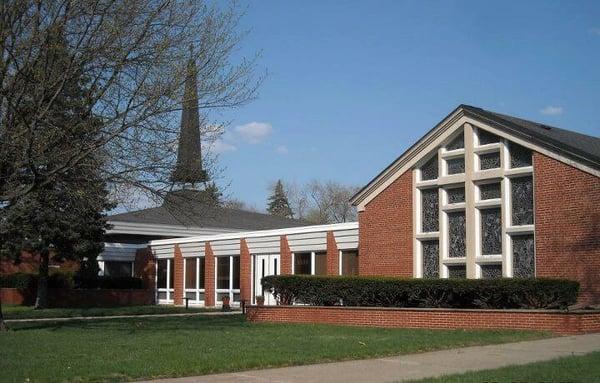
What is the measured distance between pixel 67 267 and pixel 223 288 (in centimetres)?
1118

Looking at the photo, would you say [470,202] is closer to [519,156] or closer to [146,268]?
[519,156]

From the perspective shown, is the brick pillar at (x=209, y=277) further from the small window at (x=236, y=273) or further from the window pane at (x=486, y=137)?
the window pane at (x=486, y=137)

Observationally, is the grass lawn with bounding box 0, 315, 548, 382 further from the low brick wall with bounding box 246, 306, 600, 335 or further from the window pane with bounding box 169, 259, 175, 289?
the window pane with bounding box 169, 259, 175, 289

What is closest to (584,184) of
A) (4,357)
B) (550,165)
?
(550,165)

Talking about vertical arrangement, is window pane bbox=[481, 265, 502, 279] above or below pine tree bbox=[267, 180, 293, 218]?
below

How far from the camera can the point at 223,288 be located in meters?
35.8

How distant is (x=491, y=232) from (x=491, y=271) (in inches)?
48.5

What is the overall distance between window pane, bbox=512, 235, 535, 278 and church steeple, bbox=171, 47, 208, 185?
1049 cm

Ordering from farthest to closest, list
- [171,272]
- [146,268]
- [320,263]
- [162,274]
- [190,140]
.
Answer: [146,268], [162,274], [171,272], [320,263], [190,140]

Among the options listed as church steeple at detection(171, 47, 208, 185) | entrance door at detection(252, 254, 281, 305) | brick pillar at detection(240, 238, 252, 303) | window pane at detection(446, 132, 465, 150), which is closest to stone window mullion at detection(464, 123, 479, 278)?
window pane at detection(446, 132, 465, 150)

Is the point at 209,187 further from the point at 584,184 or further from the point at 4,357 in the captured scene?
the point at 584,184

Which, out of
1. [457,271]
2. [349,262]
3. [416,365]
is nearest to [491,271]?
[457,271]

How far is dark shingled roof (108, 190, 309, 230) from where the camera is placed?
699 inches

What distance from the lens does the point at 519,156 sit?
22938 millimetres
